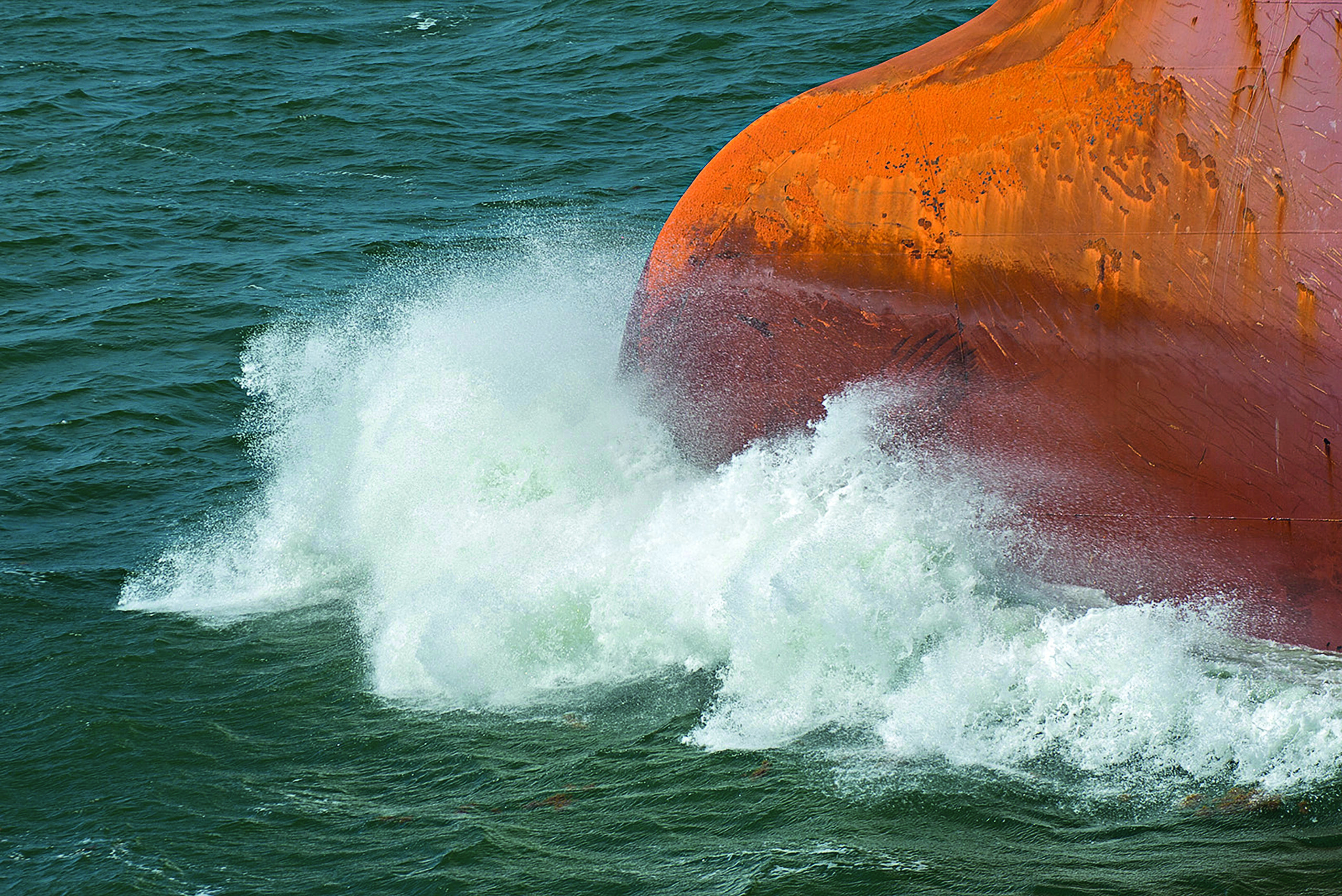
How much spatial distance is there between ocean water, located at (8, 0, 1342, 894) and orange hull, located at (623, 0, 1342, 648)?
27cm

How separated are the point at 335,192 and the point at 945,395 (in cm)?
1063

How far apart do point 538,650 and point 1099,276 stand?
3401 mm

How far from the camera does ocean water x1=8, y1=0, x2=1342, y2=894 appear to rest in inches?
195

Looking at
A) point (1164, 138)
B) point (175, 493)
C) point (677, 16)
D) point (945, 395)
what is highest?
point (677, 16)

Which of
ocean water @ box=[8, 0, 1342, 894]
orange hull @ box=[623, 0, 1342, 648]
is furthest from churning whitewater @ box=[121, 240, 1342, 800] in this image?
orange hull @ box=[623, 0, 1342, 648]

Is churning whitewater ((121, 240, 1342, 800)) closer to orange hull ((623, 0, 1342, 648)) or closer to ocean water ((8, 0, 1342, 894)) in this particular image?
ocean water ((8, 0, 1342, 894))

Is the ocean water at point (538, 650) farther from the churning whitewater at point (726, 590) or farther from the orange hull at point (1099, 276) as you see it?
the orange hull at point (1099, 276)

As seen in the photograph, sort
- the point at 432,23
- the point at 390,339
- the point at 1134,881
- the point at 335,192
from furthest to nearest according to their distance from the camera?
1. the point at 432,23
2. the point at 335,192
3. the point at 390,339
4. the point at 1134,881

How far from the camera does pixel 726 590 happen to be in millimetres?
6195

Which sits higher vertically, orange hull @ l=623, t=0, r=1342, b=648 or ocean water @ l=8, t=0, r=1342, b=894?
orange hull @ l=623, t=0, r=1342, b=648

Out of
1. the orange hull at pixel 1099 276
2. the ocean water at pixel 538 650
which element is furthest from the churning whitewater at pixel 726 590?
the orange hull at pixel 1099 276

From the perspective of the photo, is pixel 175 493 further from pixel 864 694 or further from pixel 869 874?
pixel 869 874

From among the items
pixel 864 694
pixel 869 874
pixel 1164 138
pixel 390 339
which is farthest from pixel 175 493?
pixel 1164 138

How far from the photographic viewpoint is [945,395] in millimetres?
5957
